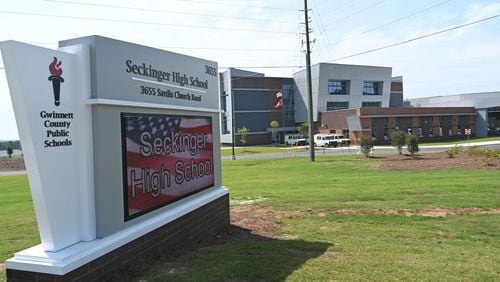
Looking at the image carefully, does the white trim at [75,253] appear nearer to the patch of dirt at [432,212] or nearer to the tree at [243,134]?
the patch of dirt at [432,212]

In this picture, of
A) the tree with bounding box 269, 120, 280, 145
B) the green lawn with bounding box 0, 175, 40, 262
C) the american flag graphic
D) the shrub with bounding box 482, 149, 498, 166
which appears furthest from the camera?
the tree with bounding box 269, 120, 280, 145

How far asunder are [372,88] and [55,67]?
301 ft

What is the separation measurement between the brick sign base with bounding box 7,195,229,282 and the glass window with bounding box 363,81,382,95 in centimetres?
8559

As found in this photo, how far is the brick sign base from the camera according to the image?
4.91 metres

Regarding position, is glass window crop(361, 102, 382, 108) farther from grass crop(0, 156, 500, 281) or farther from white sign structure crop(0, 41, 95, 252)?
white sign structure crop(0, 41, 95, 252)

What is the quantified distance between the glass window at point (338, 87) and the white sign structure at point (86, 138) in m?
81.7

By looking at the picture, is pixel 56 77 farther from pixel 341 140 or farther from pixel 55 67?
pixel 341 140

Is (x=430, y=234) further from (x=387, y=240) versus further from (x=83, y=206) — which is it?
(x=83, y=206)

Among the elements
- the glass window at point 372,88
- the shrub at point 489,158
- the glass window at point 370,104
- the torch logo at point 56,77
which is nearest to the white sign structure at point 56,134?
the torch logo at point 56,77

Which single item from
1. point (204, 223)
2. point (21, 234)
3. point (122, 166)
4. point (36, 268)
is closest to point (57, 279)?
point (36, 268)

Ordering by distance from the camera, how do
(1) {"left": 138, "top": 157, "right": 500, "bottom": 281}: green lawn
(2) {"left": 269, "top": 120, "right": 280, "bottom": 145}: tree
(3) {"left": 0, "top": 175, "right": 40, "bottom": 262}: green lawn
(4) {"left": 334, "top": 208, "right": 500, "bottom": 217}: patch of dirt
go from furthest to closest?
(2) {"left": 269, "top": 120, "right": 280, "bottom": 145}: tree, (4) {"left": 334, "top": 208, "right": 500, "bottom": 217}: patch of dirt, (3) {"left": 0, "top": 175, "right": 40, "bottom": 262}: green lawn, (1) {"left": 138, "top": 157, "right": 500, "bottom": 281}: green lawn

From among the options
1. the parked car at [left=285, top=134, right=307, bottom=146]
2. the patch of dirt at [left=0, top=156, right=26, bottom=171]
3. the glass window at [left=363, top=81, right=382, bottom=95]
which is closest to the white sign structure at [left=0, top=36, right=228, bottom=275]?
the patch of dirt at [left=0, top=156, right=26, bottom=171]

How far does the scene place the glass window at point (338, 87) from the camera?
8700 cm

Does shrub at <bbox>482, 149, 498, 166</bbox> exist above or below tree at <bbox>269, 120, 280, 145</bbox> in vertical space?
below
